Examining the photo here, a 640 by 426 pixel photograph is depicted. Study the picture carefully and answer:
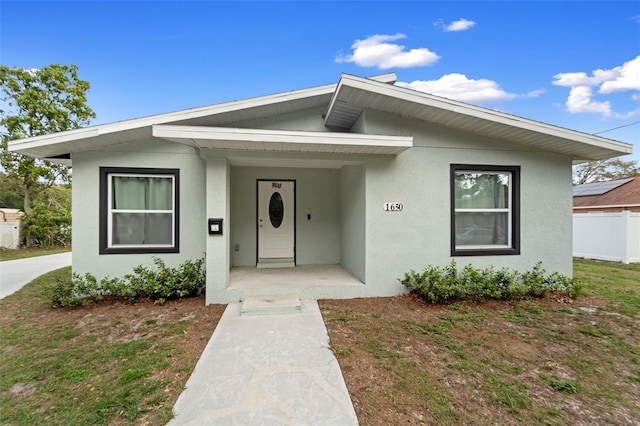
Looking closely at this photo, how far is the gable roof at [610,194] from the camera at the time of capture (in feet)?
44.0

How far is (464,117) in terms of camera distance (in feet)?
16.5

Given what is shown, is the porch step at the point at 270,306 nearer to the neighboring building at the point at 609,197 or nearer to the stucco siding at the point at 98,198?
the stucco siding at the point at 98,198

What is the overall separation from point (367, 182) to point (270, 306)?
276cm

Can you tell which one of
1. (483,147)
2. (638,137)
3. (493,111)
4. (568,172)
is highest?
(638,137)

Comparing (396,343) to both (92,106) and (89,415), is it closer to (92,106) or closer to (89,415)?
(89,415)

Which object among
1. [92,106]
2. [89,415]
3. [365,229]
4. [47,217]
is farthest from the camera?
[92,106]

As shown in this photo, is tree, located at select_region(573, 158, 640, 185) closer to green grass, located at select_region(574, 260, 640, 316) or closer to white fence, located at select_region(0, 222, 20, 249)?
green grass, located at select_region(574, 260, 640, 316)

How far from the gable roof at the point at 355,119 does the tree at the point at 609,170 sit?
29613mm

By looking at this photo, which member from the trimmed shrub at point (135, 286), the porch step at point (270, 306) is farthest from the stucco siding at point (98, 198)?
the porch step at point (270, 306)

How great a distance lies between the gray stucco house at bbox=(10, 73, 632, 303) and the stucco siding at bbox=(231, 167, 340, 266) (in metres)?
1.21

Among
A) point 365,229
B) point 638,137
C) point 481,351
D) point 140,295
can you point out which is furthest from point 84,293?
point 638,137

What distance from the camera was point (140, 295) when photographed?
521cm

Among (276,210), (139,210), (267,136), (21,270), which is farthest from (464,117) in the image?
(21,270)

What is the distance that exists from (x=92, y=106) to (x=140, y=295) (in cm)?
1489
